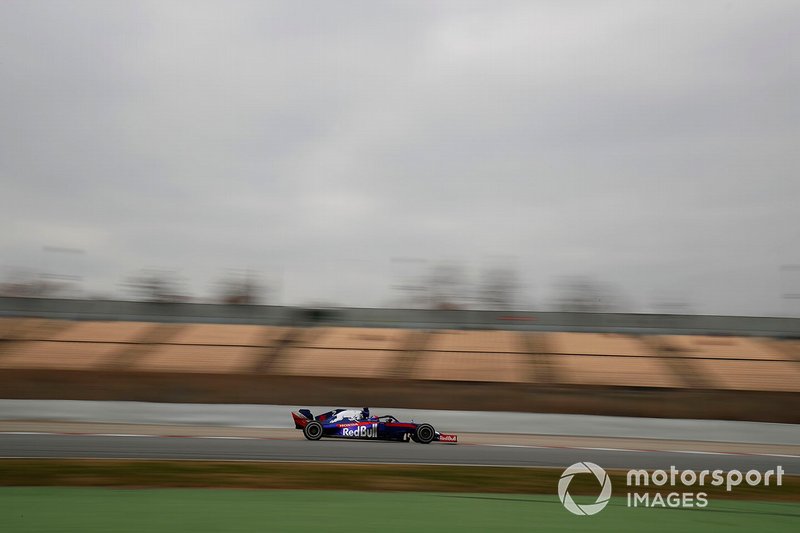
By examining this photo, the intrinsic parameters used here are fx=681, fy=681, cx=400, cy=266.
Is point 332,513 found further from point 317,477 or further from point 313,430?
point 313,430

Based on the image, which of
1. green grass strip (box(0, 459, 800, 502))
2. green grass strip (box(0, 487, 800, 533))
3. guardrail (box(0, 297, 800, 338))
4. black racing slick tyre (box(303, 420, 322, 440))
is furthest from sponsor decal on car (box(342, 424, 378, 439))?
guardrail (box(0, 297, 800, 338))

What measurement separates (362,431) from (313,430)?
121 cm

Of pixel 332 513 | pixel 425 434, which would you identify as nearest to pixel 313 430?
pixel 425 434

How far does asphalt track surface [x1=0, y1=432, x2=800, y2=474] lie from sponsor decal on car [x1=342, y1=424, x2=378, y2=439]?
0.67 feet

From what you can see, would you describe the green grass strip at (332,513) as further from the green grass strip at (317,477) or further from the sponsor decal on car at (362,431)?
the sponsor decal on car at (362,431)

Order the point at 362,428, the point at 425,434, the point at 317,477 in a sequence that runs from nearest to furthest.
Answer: the point at 317,477 < the point at 362,428 < the point at 425,434

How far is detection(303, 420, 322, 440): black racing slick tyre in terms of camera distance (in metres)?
16.2

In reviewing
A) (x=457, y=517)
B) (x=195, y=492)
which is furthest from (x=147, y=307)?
(x=457, y=517)

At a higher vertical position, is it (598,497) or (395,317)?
(395,317)

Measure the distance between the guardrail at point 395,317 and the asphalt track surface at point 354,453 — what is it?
59.8ft

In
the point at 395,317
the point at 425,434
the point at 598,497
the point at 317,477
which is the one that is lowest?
the point at 425,434

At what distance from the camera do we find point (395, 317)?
3481 cm

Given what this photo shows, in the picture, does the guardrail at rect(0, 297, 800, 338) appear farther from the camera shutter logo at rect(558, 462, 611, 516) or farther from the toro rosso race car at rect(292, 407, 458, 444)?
the camera shutter logo at rect(558, 462, 611, 516)

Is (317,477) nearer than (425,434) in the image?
Yes
